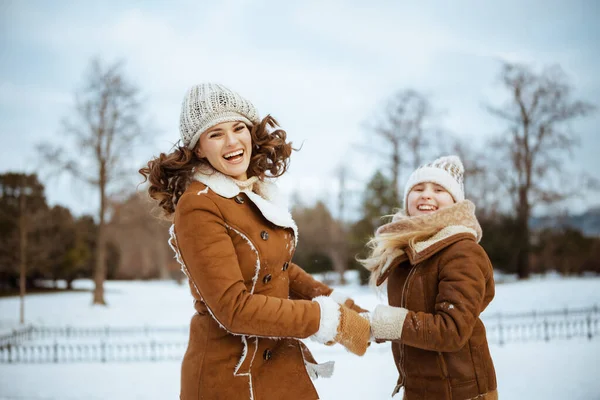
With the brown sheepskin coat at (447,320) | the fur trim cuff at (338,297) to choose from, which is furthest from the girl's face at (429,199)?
the fur trim cuff at (338,297)

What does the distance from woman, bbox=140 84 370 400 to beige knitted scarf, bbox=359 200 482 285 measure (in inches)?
21.7

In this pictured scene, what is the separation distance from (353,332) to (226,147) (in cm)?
93

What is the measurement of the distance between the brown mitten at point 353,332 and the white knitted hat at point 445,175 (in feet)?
3.11

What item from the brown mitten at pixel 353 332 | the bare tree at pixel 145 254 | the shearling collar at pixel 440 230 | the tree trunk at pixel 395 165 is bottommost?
the bare tree at pixel 145 254

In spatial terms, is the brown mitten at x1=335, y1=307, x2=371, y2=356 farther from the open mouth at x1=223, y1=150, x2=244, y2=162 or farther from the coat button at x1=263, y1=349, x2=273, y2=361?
the open mouth at x1=223, y1=150, x2=244, y2=162

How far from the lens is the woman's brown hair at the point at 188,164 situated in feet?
6.43

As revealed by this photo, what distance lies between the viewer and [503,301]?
1388cm

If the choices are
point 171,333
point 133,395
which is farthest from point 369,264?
point 171,333

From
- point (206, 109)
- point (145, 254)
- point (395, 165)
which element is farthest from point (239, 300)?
point (145, 254)

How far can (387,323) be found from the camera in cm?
189

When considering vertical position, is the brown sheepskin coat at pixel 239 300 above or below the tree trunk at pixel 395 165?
below

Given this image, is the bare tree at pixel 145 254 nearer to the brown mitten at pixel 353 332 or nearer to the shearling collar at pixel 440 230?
the shearling collar at pixel 440 230

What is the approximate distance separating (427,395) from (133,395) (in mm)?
5934

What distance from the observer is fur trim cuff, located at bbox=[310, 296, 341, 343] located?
172 centimetres
